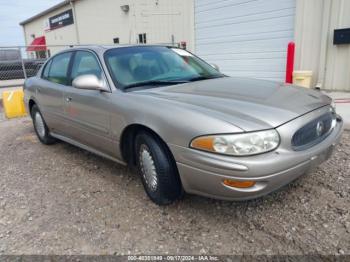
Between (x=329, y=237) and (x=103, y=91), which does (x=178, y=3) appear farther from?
(x=329, y=237)

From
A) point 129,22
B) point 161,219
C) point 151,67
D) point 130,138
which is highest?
point 129,22

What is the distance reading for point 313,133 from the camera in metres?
2.58

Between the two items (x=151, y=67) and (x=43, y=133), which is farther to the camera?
(x=43, y=133)

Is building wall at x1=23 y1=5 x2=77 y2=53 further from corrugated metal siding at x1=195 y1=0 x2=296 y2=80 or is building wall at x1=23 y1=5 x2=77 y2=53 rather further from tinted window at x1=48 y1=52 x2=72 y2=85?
tinted window at x1=48 y1=52 x2=72 y2=85

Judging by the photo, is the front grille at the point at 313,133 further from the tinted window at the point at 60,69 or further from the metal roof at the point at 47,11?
the metal roof at the point at 47,11

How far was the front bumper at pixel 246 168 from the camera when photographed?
2.21 m

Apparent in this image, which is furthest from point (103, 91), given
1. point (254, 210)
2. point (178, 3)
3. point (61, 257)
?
point (178, 3)

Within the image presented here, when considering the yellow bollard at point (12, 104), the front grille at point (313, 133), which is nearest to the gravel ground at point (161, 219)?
the front grille at point (313, 133)

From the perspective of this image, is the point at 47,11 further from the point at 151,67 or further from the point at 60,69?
the point at 151,67

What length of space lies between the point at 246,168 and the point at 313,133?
0.78 meters

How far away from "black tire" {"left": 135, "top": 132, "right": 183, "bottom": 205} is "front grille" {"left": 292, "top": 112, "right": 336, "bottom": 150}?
1002 mm

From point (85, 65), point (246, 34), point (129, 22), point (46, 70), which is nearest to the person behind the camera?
point (85, 65)

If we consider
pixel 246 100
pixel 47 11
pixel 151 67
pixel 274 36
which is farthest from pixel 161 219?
pixel 47 11

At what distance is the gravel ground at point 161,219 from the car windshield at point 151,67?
1147 millimetres
